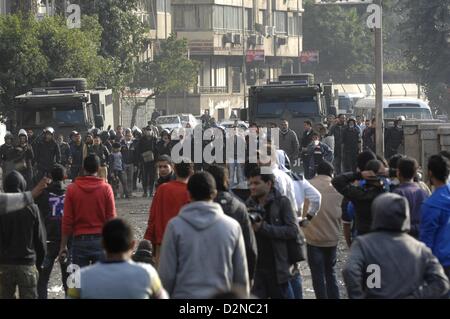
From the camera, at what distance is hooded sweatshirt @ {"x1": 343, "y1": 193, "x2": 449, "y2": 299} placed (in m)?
7.74

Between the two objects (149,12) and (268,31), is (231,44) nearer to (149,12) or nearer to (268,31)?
(268,31)

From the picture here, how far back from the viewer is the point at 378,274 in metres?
7.87

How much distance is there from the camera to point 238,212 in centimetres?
936

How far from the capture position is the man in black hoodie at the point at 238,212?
911 cm

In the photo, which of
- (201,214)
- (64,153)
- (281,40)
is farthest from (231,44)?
(201,214)

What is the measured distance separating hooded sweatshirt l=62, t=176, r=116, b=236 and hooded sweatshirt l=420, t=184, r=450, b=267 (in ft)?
9.93

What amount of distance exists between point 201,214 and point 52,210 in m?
4.61

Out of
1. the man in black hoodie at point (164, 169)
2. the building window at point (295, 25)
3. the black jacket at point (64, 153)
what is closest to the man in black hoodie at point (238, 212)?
the man in black hoodie at point (164, 169)

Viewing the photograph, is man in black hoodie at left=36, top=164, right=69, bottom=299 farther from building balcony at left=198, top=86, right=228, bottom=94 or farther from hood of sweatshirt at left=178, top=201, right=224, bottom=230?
building balcony at left=198, top=86, right=228, bottom=94

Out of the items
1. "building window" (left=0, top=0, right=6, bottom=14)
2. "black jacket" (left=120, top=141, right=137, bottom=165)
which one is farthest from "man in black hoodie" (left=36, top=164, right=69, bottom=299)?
"building window" (left=0, top=0, right=6, bottom=14)

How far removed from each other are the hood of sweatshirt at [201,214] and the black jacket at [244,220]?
1.06 m

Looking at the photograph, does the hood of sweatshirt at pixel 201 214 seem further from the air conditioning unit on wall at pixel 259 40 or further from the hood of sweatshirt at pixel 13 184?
the air conditioning unit on wall at pixel 259 40
